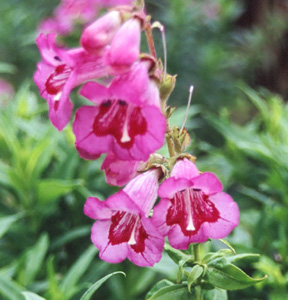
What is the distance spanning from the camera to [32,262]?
1.74 m

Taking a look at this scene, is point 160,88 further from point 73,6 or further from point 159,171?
point 73,6

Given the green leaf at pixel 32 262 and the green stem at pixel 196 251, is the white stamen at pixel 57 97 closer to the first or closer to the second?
the green stem at pixel 196 251

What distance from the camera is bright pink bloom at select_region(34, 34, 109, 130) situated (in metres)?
0.98

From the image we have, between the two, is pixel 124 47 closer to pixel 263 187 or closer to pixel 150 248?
pixel 150 248

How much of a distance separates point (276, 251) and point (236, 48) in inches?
126

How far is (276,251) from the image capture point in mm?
1906

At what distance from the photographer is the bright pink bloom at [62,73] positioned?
98 cm

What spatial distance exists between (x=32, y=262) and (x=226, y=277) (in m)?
0.86

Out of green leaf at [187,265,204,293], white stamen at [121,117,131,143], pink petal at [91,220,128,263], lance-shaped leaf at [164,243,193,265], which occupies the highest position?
white stamen at [121,117,131,143]

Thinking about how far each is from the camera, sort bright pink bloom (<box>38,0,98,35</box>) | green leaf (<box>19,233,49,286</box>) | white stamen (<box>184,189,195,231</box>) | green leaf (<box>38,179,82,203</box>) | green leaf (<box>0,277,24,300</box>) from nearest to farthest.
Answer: white stamen (<box>184,189,195,231</box>) < green leaf (<box>0,277,24,300</box>) < green leaf (<box>19,233,49,286</box>) < green leaf (<box>38,179,82,203</box>) < bright pink bloom (<box>38,0,98,35</box>)

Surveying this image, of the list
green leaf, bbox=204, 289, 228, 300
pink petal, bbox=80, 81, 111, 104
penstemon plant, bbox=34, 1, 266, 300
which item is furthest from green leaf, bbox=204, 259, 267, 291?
pink petal, bbox=80, 81, 111, 104

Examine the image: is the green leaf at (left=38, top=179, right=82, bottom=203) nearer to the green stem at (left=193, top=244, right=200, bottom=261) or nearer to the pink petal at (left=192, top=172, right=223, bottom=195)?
the green stem at (left=193, top=244, right=200, bottom=261)

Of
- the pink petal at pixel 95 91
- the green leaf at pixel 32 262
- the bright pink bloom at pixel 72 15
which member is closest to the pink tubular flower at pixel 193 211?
the pink petal at pixel 95 91

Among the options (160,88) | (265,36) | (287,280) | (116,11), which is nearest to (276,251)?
(287,280)
